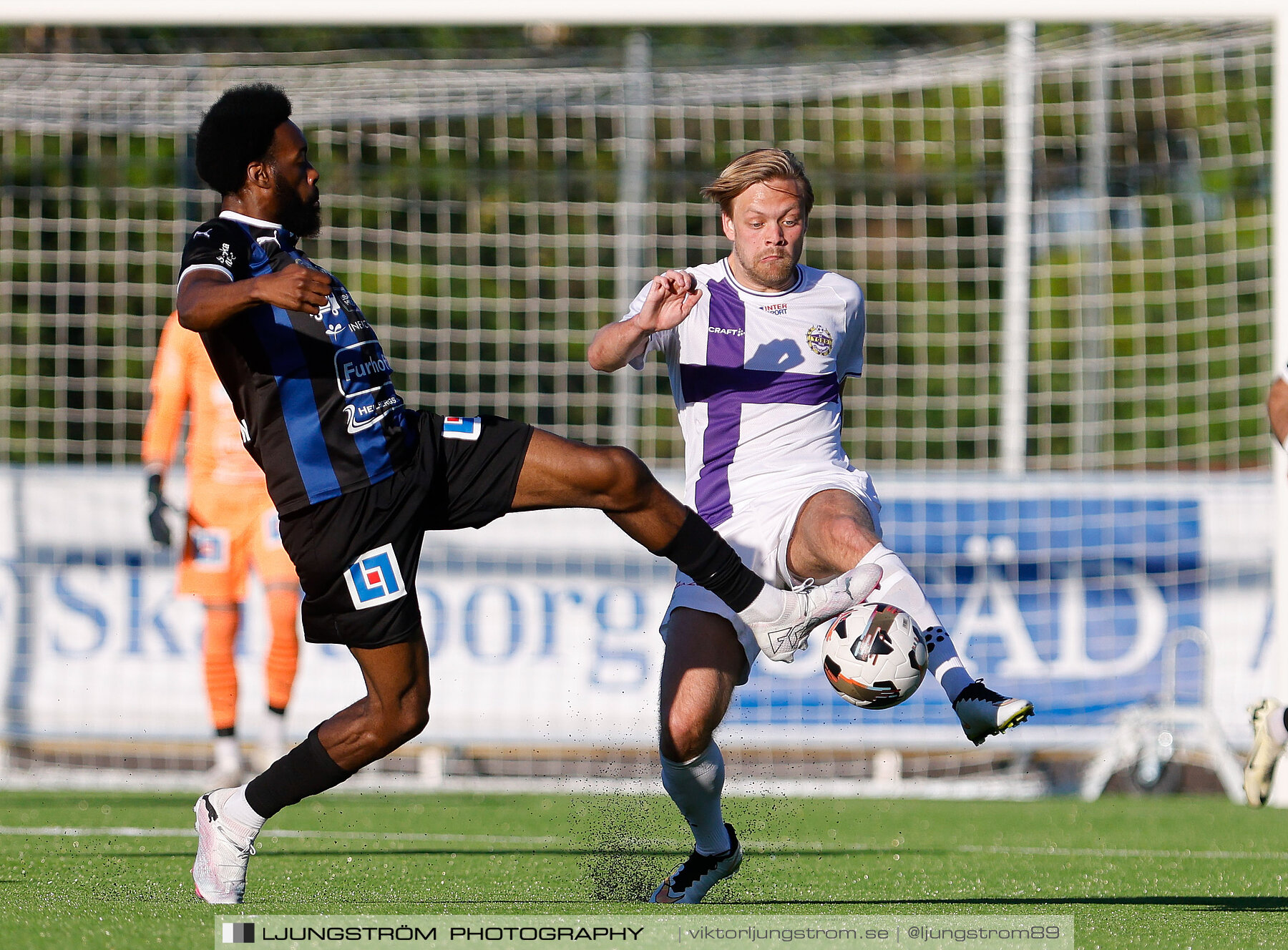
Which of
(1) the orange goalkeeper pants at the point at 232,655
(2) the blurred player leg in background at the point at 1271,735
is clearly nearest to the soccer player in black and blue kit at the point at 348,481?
(2) the blurred player leg in background at the point at 1271,735

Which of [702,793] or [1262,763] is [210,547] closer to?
[702,793]

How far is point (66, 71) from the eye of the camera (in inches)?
474

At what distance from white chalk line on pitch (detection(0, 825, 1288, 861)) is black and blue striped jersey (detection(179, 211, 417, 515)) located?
9.07 feet

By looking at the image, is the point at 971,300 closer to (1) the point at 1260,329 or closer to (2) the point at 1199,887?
(1) the point at 1260,329

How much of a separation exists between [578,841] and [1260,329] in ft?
31.5

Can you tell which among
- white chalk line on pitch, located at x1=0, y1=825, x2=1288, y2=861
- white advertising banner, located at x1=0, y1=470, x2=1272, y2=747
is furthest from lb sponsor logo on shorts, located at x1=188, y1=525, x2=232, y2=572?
white advertising banner, located at x1=0, y1=470, x2=1272, y2=747

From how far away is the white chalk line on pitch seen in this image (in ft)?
22.2

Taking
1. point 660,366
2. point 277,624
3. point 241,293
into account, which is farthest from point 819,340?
point 660,366

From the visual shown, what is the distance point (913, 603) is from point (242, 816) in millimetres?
2013

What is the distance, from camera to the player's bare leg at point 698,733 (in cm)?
520

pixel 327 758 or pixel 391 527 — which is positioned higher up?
pixel 391 527

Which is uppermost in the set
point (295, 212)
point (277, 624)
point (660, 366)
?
point (660, 366)

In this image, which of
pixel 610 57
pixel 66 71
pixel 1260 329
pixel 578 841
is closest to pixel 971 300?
pixel 1260 329

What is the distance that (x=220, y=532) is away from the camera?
8.57 metres
